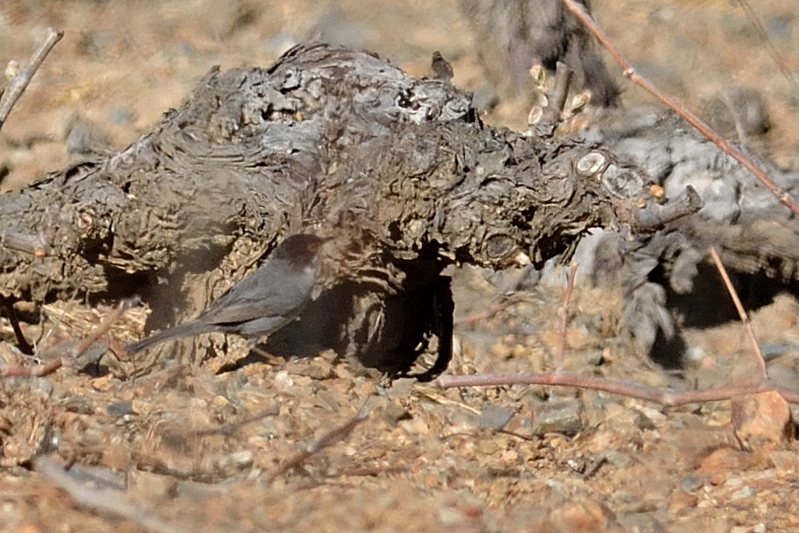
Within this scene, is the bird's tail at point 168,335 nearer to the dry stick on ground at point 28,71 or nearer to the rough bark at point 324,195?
the rough bark at point 324,195

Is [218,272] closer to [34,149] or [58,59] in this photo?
[34,149]

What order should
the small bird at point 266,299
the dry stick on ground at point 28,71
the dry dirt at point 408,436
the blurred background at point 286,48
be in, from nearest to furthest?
the dry dirt at point 408,436 → the dry stick on ground at point 28,71 → the small bird at point 266,299 → the blurred background at point 286,48

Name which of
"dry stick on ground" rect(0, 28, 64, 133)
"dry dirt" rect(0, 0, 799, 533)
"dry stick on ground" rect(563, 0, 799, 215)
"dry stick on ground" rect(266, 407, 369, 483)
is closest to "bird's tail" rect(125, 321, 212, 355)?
"dry dirt" rect(0, 0, 799, 533)

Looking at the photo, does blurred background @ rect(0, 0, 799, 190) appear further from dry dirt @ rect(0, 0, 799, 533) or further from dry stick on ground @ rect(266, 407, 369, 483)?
dry stick on ground @ rect(266, 407, 369, 483)

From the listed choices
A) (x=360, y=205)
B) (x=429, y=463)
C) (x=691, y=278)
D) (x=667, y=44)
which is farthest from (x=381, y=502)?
(x=667, y=44)

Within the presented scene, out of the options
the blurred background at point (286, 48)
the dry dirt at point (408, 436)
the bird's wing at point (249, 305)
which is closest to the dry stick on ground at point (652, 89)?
the dry dirt at point (408, 436)

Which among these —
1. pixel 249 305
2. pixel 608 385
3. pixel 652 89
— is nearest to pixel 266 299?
pixel 249 305

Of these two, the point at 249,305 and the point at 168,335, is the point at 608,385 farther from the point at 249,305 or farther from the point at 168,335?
the point at 168,335
